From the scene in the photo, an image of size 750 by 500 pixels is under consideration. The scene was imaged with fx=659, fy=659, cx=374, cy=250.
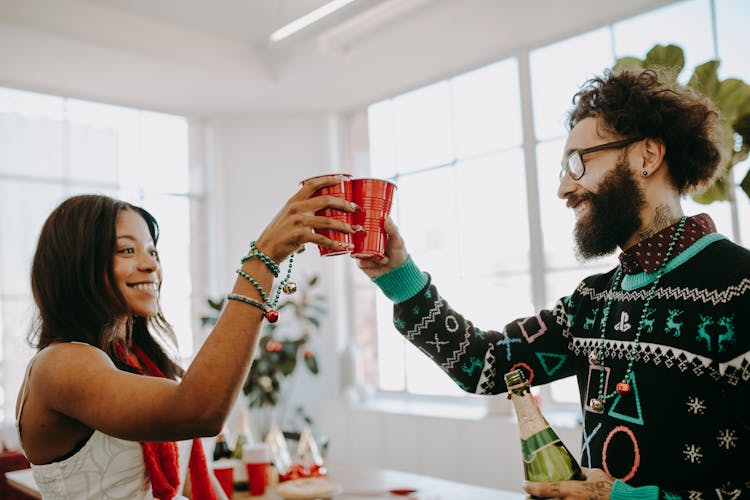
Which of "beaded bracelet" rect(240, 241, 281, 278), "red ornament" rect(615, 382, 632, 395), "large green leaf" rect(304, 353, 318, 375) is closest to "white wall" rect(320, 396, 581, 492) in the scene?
"large green leaf" rect(304, 353, 318, 375)

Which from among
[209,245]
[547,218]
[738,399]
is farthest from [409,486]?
[209,245]

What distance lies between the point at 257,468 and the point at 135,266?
1211 millimetres

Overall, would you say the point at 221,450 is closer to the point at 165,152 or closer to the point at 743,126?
the point at 743,126

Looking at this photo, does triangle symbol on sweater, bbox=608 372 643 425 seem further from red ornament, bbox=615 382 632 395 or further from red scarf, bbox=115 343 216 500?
red scarf, bbox=115 343 216 500

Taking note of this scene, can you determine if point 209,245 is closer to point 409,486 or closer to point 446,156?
point 446,156

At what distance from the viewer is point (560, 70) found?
412 cm

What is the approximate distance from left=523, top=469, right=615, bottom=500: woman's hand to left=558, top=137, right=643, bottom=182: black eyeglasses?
0.70m

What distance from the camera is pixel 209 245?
5477 mm

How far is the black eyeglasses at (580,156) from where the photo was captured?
59.4 inches

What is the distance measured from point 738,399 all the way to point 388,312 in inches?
155

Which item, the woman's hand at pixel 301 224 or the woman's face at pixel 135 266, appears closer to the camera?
the woman's hand at pixel 301 224

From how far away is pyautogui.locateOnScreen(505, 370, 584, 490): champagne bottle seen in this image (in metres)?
1.23

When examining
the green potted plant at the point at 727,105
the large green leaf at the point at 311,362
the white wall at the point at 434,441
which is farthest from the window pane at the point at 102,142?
the green potted plant at the point at 727,105

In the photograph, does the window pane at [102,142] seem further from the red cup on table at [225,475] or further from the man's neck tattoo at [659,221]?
the man's neck tattoo at [659,221]
